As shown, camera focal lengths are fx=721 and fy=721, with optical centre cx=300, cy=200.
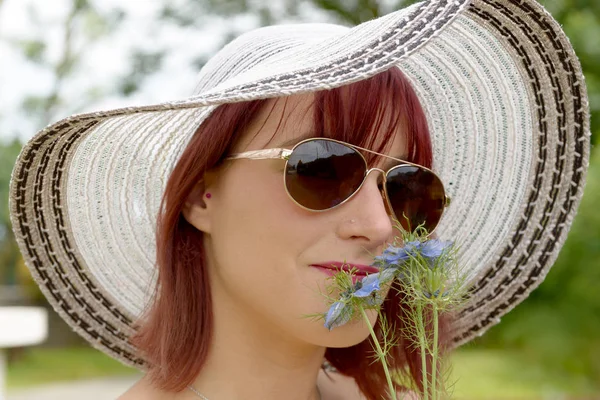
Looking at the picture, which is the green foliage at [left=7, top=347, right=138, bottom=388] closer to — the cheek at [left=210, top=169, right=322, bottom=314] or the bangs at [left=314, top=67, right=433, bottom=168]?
the cheek at [left=210, top=169, right=322, bottom=314]

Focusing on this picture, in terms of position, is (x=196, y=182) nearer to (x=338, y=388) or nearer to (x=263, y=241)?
(x=263, y=241)

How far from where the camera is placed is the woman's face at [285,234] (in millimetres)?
1335

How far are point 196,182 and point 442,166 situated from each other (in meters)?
0.69

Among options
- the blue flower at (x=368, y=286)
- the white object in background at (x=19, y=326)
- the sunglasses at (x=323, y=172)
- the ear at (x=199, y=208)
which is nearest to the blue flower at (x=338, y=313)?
the blue flower at (x=368, y=286)

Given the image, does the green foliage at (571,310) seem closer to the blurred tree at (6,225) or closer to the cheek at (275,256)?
the cheek at (275,256)

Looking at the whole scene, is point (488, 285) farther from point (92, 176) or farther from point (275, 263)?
point (92, 176)

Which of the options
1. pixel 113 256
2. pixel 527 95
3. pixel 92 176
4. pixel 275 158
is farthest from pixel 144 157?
pixel 527 95

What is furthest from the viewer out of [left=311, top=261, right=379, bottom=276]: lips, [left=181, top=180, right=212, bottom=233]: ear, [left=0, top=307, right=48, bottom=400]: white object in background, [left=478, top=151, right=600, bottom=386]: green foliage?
[left=478, top=151, right=600, bottom=386]: green foliage

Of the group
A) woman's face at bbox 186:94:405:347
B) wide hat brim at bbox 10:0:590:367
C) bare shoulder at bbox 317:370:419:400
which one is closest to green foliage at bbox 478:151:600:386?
wide hat brim at bbox 10:0:590:367

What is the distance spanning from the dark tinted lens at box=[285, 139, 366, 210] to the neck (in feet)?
1.11

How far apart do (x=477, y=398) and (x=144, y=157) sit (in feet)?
A: 22.7

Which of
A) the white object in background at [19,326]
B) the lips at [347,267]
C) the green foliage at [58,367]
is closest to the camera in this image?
the lips at [347,267]

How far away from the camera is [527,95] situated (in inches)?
66.8

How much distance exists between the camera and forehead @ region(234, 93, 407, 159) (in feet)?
4.53
